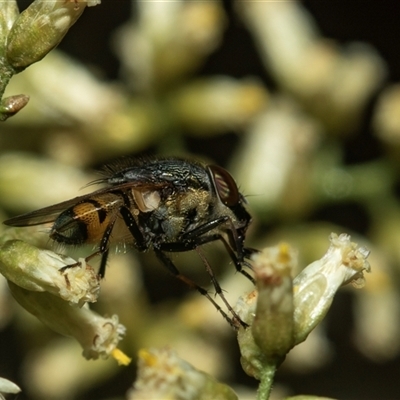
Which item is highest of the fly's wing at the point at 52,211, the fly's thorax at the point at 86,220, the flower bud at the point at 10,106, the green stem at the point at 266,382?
the flower bud at the point at 10,106

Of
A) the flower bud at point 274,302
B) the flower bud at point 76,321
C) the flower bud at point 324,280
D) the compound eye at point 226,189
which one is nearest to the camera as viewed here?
the flower bud at point 274,302

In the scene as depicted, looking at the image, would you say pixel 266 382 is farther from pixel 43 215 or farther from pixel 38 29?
pixel 38 29

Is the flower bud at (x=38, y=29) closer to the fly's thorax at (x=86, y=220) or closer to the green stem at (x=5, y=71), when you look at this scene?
the green stem at (x=5, y=71)

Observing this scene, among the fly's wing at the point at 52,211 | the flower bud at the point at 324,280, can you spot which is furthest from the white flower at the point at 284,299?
the fly's wing at the point at 52,211

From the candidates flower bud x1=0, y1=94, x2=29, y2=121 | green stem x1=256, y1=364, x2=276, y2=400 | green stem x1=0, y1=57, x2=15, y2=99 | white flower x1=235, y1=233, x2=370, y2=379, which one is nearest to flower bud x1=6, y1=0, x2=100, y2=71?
green stem x1=0, y1=57, x2=15, y2=99

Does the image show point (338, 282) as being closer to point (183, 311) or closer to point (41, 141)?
point (183, 311)

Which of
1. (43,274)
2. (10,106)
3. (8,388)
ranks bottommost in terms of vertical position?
(8,388)

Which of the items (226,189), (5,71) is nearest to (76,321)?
(226,189)

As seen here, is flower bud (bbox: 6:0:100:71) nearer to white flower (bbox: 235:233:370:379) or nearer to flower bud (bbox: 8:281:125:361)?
flower bud (bbox: 8:281:125:361)
